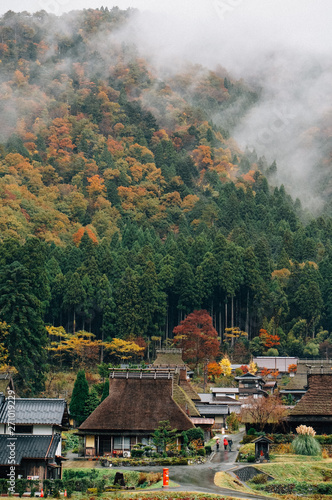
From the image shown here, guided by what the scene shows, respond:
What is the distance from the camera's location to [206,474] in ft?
136

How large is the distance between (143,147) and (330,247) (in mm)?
66157

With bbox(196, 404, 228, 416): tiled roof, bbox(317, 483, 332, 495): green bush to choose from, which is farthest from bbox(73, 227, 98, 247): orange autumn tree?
bbox(317, 483, 332, 495): green bush

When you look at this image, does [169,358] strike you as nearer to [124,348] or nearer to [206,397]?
[206,397]

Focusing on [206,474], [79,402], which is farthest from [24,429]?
[79,402]

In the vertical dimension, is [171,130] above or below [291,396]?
above

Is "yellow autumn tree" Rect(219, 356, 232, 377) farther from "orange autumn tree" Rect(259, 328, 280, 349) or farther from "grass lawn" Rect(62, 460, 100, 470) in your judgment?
"grass lawn" Rect(62, 460, 100, 470)

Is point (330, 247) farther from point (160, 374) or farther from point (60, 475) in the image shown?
point (60, 475)

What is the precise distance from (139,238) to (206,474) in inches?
2960

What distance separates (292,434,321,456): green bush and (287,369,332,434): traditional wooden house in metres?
4.75

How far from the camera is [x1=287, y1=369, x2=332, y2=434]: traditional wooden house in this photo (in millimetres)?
51375

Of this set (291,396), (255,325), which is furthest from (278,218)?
(291,396)

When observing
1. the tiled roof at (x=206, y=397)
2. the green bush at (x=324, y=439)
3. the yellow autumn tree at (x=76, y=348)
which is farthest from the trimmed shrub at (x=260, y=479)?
the yellow autumn tree at (x=76, y=348)

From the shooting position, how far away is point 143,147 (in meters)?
171

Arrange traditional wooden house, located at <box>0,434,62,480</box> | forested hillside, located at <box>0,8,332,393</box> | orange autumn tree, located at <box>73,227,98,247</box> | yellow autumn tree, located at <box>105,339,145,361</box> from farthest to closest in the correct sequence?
orange autumn tree, located at <box>73,227,98,247</box> → forested hillside, located at <box>0,8,332,393</box> → yellow autumn tree, located at <box>105,339,145,361</box> → traditional wooden house, located at <box>0,434,62,480</box>
